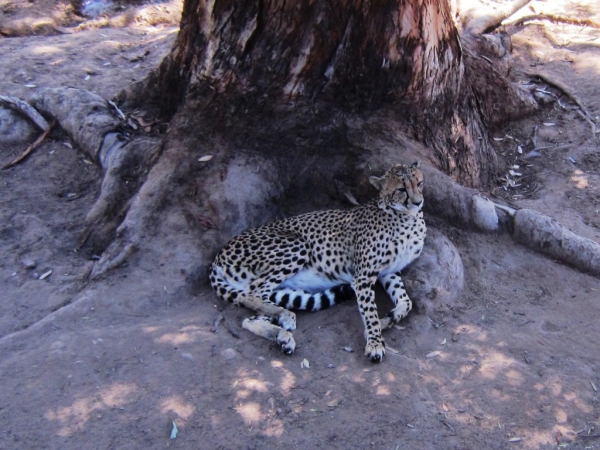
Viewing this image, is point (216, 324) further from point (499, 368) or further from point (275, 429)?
point (499, 368)

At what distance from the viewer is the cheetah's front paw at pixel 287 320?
4.58 meters

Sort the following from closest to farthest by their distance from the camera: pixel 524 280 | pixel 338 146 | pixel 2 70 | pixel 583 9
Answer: pixel 524 280, pixel 338 146, pixel 2 70, pixel 583 9

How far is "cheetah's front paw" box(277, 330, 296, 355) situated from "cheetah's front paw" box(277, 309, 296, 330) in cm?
16

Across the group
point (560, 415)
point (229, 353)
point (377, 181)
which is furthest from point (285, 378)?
point (377, 181)

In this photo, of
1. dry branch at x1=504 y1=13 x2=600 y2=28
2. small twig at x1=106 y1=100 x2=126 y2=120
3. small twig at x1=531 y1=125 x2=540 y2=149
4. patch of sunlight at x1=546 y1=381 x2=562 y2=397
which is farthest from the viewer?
dry branch at x1=504 y1=13 x2=600 y2=28

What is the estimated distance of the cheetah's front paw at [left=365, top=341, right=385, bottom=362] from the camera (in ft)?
13.8

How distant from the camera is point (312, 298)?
485cm

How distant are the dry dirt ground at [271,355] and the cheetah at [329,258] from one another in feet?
0.52

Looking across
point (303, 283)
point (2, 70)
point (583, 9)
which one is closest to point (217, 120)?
point (303, 283)

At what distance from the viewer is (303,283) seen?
527 cm

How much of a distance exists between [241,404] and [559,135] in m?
5.21

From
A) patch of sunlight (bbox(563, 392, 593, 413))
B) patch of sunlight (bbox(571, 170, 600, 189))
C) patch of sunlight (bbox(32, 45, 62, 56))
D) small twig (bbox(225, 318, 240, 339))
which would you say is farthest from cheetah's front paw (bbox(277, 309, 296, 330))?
patch of sunlight (bbox(32, 45, 62, 56))

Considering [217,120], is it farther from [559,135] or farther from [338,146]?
[559,135]

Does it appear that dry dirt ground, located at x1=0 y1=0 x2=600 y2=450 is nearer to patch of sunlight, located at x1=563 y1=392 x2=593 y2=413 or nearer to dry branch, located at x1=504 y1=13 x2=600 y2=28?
patch of sunlight, located at x1=563 y1=392 x2=593 y2=413
